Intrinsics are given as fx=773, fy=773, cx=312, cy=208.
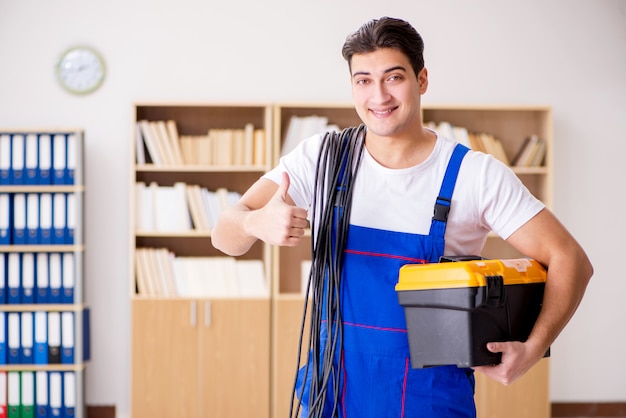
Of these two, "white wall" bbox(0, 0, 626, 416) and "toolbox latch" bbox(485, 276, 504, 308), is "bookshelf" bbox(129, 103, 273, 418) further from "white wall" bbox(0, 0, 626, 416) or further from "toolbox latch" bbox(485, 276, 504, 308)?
"toolbox latch" bbox(485, 276, 504, 308)

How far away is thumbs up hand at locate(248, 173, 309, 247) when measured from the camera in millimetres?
1507

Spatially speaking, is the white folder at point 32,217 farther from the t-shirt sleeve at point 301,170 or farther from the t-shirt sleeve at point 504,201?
the t-shirt sleeve at point 504,201

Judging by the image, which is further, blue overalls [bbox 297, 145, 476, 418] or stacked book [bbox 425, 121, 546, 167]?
stacked book [bbox 425, 121, 546, 167]

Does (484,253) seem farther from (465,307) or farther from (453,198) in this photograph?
(465,307)

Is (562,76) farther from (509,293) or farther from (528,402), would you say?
(509,293)

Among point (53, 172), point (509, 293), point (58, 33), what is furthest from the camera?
point (58, 33)

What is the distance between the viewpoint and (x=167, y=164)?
427 centimetres

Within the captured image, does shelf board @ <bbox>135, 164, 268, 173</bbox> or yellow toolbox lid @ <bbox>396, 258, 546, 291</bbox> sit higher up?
shelf board @ <bbox>135, 164, 268, 173</bbox>

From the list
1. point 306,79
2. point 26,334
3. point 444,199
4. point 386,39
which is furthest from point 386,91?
point 26,334

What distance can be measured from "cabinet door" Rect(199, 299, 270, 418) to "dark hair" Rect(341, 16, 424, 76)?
2.67 metres

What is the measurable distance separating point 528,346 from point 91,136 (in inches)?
137

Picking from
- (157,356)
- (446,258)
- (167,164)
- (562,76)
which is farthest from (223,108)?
(446,258)

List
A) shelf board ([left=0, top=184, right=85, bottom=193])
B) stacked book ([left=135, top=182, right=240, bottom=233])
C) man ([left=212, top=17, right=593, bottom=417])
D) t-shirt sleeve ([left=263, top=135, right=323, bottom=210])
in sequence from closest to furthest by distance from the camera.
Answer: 1. man ([left=212, top=17, right=593, bottom=417])
2. t-shirt sleeve ([left=263, top=135, right=323, bottom=210])
3. shelf board ([left=0, top=184, right=85, bottom=193])
4. stacked book ([left=135, top=182, right=240, bottom=233])

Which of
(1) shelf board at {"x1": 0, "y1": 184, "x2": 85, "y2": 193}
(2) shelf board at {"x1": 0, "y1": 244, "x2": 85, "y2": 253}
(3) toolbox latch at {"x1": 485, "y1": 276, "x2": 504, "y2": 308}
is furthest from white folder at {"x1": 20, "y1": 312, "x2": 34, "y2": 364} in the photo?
(3) toolbox latch at {"x1": 485, "y1": 276, "x2": 504, "y2": 308}
